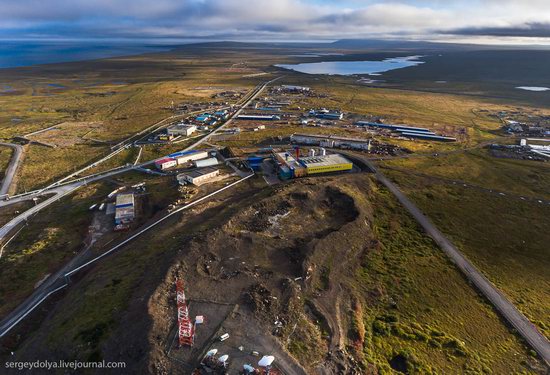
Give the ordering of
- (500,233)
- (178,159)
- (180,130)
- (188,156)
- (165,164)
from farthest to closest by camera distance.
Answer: (180,130)
(188,156)
(178,159)
(165,164)
(500,233)

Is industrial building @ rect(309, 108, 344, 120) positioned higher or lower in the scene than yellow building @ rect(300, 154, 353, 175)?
higher

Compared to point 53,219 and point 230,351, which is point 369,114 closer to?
point 53,219

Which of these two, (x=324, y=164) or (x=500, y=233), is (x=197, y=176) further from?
(x=500, y=233)

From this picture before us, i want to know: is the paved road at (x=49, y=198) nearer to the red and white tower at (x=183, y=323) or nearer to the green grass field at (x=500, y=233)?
the red and white tower at (x=183, y=323)

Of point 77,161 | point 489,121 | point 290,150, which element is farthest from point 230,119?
point 489,121

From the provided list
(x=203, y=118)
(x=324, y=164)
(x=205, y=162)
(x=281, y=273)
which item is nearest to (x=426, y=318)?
(x=281, y=273)

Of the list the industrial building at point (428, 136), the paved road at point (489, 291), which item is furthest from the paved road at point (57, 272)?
the industrial building at point (428, 136)

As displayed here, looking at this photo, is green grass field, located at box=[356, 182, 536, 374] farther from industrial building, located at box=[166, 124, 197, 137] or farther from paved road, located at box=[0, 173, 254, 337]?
industrial building, located at box=[166, 124, 197, 137]

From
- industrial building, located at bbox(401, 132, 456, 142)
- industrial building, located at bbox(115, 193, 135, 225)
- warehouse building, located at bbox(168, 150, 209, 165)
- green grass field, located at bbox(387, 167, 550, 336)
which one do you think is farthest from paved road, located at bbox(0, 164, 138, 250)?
industrial building, located at bbox(401, 132, 456, 142)
